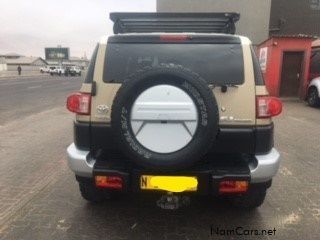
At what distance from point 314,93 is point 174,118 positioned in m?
13.1

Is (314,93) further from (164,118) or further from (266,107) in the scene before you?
(164,118)

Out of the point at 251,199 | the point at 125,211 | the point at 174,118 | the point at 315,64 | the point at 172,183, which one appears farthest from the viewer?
the point at 315,64

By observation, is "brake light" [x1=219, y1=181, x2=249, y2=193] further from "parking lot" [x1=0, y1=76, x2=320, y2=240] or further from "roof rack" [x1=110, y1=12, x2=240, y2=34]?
"roof rack" [x1=110, y1=12, x2=240, y2=34]

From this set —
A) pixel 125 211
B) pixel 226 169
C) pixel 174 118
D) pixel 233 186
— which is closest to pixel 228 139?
pixel 226 169

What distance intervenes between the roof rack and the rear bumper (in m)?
2.40

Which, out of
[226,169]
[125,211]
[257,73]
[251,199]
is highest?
[257,73]

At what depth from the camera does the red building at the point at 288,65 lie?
651 inches

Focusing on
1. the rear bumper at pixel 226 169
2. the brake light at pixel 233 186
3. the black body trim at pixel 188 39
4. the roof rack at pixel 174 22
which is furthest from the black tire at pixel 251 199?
the roof rack at pixel 174 22

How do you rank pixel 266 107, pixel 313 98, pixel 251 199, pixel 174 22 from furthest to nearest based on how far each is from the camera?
pixel 313 98
pixel 174 22
pixel 251 199
pixel 266 107

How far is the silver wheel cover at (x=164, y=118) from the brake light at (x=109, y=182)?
0.42m

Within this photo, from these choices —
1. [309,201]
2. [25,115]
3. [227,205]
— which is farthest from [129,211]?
[25,115]

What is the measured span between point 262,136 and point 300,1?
30.0 metres

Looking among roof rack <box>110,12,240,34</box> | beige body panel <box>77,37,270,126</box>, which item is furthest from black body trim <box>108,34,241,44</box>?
roof rack <box>110,12,240,34</box>

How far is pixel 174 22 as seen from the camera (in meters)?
6.20
